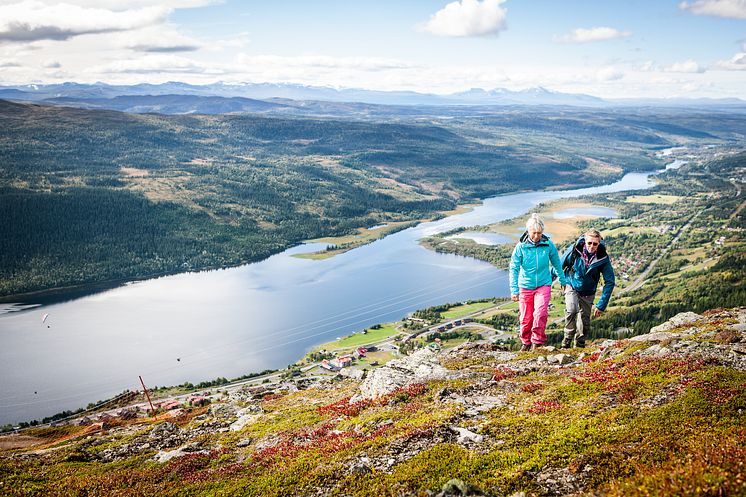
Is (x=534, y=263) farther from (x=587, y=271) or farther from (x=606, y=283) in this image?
(x=606, y=283)

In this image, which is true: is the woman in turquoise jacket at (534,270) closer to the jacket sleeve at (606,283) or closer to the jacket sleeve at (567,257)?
the jacket sleeve at (567,257)

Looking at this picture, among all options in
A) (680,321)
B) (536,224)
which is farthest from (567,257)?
(680,321)

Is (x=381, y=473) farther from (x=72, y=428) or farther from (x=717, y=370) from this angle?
(x=72, y=428)

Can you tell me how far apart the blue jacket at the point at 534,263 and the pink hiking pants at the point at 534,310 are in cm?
31

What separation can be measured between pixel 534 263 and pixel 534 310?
7.83 feet

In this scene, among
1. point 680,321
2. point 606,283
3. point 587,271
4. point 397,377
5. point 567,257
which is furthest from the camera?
point 680,321

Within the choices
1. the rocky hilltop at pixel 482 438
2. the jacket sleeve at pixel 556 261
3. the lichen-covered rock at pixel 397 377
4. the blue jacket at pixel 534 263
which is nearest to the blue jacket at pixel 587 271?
the jacket sleeve at pixel 556 261

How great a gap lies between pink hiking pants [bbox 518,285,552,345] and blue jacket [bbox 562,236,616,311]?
122 centimetres

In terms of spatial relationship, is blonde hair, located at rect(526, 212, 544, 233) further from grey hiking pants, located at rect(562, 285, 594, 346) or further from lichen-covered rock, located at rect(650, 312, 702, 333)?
lichen-covered rock, located at rect(650, 312, 702, 333)

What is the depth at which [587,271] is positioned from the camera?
21.6 meters

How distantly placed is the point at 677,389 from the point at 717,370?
6.18 feet

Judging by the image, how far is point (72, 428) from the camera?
124ft

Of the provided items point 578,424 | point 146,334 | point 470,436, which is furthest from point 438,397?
point 146,334

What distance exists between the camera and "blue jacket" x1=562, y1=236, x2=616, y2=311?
69.7 feet
